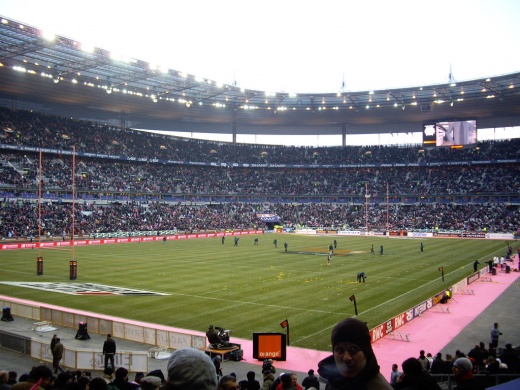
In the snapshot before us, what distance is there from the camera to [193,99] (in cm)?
8681

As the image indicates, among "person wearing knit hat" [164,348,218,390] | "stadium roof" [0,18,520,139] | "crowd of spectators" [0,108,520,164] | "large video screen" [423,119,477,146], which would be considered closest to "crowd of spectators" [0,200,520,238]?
"crowd of spectators" [0,108,520,164]

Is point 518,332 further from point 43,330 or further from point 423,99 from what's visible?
point 423,99

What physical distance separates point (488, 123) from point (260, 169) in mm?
55196

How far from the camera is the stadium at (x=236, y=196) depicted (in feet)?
104

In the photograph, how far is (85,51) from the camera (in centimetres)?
5891

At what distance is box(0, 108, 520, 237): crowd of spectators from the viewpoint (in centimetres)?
7819

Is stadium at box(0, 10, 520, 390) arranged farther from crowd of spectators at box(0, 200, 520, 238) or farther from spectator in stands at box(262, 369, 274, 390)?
spectator in stands at box(262, 369, 274, 390)

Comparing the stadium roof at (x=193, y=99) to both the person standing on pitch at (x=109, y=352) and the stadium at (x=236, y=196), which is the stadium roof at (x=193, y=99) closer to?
the stadium at (x=236, y=196)

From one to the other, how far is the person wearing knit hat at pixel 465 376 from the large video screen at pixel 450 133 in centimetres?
9597

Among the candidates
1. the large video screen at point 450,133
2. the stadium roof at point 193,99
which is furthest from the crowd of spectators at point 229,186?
the large video screen at point 450,133

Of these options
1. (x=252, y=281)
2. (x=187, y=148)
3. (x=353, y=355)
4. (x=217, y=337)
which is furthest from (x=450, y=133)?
(x=353, y=355)

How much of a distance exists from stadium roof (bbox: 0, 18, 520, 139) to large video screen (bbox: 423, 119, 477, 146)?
10.5ft

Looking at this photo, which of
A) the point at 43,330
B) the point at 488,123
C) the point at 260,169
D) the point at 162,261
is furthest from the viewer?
the point at 260,169

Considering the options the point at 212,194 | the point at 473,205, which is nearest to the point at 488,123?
the point at 473,205
